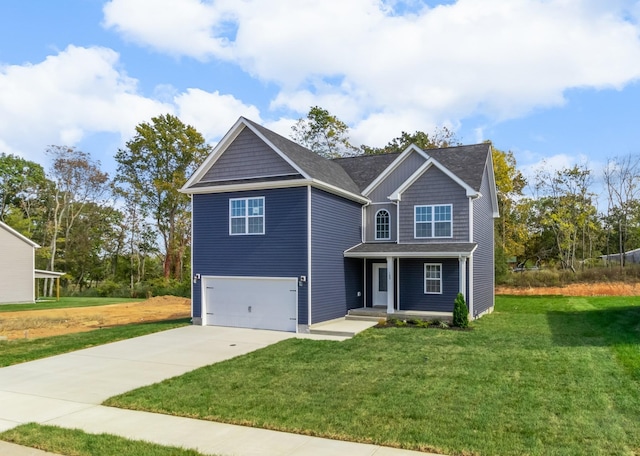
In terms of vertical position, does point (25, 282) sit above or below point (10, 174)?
below

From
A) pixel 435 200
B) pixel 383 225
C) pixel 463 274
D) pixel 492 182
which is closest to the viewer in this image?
pixel 463 274

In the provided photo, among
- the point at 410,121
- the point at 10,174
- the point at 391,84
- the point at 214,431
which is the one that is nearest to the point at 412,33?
the point at 391,84

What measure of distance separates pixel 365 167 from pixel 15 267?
26.1 metres

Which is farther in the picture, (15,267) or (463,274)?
(15,267)

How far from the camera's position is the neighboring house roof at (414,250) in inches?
647

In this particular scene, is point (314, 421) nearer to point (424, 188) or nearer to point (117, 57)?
point (424, 188)

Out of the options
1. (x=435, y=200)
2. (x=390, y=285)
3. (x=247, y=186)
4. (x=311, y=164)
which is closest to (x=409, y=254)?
(x=390, y=285)

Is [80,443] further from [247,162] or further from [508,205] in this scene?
[508,205]

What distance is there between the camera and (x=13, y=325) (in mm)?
18453

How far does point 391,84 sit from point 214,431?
15884 millimetres

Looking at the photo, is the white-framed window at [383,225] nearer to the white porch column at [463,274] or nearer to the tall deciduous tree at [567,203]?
the white porch column at [463,274]

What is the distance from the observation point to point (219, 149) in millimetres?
17266

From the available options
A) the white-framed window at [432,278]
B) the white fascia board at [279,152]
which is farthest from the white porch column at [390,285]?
the white fascia board at [279,152]

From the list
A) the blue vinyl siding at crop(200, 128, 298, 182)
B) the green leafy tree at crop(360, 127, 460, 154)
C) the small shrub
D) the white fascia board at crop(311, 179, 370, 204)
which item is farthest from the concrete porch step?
the green leafy tree at crop(360, 127, 460, 154)
